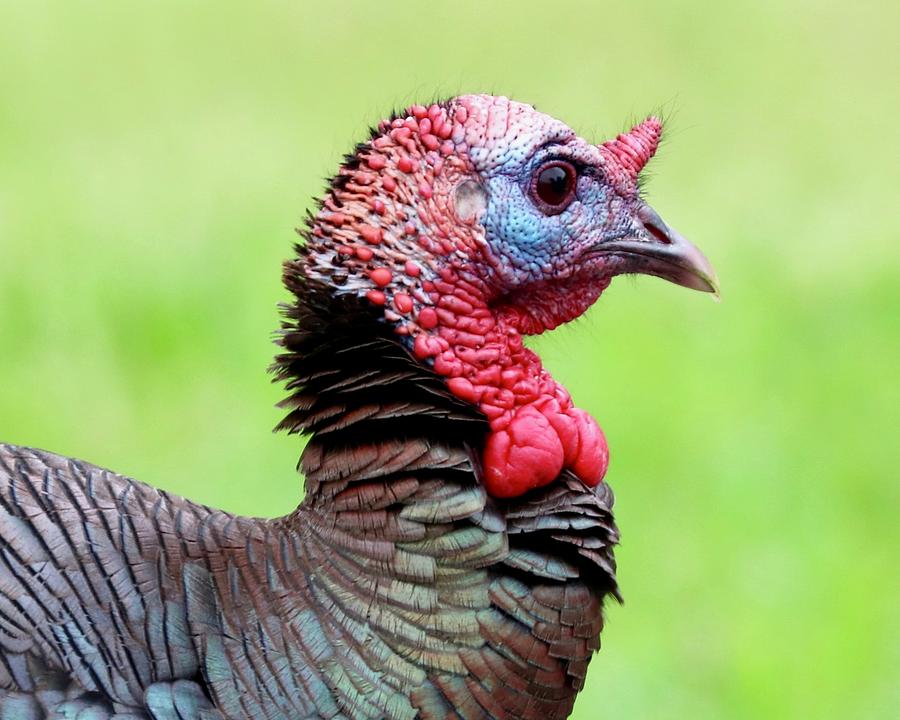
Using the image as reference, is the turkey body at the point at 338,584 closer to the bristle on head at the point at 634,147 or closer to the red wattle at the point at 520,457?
the red wattle at the point at 520,457

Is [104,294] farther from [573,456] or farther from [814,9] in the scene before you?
[814,9]

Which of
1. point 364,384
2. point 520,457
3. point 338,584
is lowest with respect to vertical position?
point 338,584

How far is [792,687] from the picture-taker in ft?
17.8

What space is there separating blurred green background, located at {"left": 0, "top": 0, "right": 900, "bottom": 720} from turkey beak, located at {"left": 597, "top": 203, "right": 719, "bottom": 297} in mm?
1709

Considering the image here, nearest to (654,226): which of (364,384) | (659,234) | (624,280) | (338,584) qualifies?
(659,234)

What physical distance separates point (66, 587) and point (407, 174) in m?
1.09

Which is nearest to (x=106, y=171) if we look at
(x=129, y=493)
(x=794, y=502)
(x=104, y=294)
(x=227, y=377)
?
(x=104, y=294)

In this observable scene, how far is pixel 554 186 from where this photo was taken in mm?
3037

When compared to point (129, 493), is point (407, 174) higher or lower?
higher

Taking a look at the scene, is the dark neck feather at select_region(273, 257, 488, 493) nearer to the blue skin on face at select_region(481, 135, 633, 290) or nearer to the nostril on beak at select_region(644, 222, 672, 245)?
the blue skin on face at select_region(481, 135, 633, 290)

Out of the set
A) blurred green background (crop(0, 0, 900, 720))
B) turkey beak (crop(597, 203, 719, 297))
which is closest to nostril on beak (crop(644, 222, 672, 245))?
turkey beak (crop(597, 203, 719, 297))

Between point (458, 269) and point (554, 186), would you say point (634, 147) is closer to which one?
point (554, 186)

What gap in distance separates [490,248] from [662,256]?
1.54 feet

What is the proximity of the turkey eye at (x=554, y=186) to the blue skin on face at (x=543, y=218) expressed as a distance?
0.01 meters
